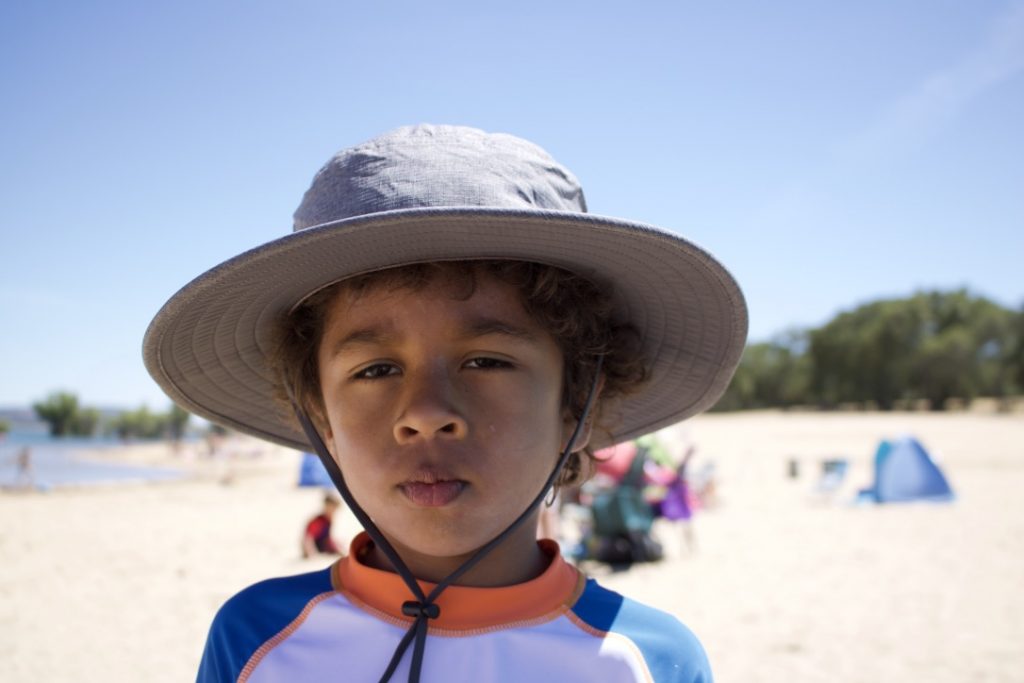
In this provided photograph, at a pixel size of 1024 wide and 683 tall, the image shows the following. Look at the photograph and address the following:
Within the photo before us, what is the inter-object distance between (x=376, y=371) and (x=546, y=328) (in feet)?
1.13

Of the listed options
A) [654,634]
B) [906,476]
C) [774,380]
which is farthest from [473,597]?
[774,380]

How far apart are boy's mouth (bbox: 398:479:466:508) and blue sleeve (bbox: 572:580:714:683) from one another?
0.37m

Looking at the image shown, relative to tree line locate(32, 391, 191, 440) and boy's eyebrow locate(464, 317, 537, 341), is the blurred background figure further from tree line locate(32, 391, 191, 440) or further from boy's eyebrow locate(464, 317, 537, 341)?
tree line locate(32, 391, 191, 440)

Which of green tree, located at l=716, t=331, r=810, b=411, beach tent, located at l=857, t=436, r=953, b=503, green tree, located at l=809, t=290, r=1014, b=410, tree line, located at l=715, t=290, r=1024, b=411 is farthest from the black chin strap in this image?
green tree, located at l=716, t=331, r=810, b=411

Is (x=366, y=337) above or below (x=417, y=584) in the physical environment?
above

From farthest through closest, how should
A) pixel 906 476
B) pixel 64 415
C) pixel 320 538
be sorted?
pixel 64 415, pixel 906 476, pixel 320 538

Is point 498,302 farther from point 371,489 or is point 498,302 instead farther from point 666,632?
point 666,632

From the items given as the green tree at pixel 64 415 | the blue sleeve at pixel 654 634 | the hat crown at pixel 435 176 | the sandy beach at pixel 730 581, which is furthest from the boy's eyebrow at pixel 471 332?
the green tree at pixel 64 415

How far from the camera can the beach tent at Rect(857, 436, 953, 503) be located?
12930 mm

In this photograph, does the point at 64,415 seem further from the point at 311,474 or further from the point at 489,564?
the point at 489,564

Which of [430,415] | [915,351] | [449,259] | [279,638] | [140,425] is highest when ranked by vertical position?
[449,259]

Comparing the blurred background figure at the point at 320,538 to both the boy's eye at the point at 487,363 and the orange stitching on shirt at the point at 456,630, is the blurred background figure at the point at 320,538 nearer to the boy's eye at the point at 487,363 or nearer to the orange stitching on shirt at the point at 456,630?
the orange stitching on shirt at the point at 456,630

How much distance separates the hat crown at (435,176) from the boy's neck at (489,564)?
64 cm

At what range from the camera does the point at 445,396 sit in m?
1.18
